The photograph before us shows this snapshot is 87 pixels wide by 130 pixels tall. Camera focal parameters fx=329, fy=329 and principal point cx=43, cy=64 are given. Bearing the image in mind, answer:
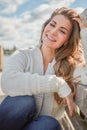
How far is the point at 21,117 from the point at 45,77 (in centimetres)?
21

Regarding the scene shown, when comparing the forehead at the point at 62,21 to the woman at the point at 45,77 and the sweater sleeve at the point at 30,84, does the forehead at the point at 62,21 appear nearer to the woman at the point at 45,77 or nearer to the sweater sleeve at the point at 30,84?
the woman at the point at 45,77

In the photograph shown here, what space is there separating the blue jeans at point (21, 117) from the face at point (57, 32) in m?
0.32

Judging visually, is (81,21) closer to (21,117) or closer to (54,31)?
(54,31)

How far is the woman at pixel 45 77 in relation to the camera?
148cm

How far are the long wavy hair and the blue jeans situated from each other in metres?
0.14

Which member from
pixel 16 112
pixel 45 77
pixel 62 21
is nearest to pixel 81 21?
pixel 62 21

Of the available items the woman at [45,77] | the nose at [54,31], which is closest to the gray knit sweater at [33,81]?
the woman at [45,77]

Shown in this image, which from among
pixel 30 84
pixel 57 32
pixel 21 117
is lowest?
pixel 21 117

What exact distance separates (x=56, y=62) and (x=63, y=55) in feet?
0.18

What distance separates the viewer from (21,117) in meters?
1.49

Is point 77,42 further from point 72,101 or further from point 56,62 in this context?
point 72,101

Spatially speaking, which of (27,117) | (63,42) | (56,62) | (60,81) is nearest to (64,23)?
(63,42)

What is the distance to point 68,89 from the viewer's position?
4.83 feet

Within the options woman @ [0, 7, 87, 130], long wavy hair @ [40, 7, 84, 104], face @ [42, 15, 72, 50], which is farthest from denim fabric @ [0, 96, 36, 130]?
face @ [42, 15, 72, 50]
